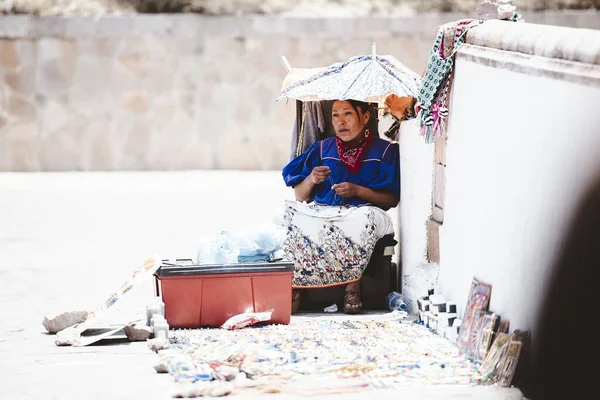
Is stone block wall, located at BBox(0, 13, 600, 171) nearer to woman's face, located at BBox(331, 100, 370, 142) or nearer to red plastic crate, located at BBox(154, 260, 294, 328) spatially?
woman's face, located at BBox(331, 100, 370, 142)

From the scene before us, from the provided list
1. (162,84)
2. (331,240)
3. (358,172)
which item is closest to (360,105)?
(358,172)

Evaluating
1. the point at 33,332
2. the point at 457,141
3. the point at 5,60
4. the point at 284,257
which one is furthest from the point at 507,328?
the point at 5,60

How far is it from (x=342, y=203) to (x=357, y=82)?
3.03ft

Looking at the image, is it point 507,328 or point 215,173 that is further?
point 215,173

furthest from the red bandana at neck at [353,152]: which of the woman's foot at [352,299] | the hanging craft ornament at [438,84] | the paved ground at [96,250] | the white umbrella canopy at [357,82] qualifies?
the paved ground at [96,250]

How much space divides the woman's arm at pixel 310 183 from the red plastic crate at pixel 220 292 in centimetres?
104

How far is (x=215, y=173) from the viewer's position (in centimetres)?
1700

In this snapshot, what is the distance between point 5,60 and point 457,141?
10637 mm

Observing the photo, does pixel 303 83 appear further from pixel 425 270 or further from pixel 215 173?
pixel 215 173

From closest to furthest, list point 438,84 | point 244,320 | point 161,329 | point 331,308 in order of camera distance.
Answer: point 161,329, point 438,84, point 244,320, point 331,308

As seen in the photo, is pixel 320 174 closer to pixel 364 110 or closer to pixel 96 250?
pixel 364 110

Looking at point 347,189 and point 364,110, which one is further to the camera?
point 364,110

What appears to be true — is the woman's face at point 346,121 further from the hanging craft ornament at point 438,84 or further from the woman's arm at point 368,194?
the hanging craft ornament at point 438,84

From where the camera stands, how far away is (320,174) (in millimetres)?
9172
